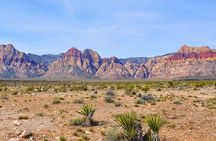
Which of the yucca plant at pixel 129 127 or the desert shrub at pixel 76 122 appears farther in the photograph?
the desert shrub at pixel 76 122

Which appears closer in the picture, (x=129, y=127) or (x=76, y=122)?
(x=129, y=127)

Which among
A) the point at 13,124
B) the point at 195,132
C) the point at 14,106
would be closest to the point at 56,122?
the point at 13,124

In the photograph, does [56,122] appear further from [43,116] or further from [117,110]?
[117,110]

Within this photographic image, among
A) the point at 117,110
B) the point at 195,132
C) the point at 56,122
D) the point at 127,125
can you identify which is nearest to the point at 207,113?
the point at 117,110

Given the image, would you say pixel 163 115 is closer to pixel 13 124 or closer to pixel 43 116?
pixel 43 116

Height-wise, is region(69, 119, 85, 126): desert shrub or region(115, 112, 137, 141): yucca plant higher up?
region(115, 112, 137, 141): yucca plant

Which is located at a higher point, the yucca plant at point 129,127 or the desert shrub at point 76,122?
the yucca plant at point 129,127

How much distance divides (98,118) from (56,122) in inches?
107

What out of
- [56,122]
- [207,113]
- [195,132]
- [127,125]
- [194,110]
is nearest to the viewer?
[127,125]

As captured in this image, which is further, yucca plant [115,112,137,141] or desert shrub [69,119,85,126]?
desert shrub [69,119,85,126]

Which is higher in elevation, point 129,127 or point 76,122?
point 129,127

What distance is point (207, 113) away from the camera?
2733 cm

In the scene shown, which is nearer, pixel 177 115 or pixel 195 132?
pixel 195 132

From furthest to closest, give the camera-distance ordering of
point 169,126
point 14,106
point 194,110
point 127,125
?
point 14,106
point 194,110
point 169,126
point 127,125
